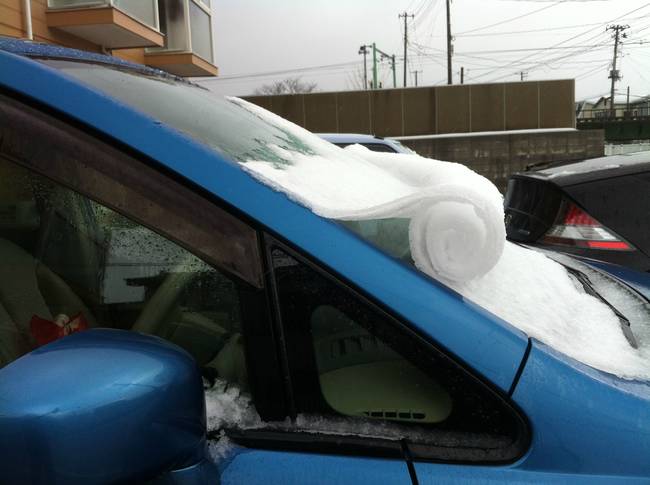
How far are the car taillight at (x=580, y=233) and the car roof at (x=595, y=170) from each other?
0.61 ft

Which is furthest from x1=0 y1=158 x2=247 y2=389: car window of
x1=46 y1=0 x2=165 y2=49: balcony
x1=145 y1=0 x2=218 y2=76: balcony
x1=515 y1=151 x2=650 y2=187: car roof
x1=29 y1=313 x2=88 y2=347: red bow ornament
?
x1=145 y1=0 x2=218 y2=76: balcony

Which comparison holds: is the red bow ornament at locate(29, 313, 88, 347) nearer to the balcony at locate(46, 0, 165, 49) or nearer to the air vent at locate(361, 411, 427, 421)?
the air vent at locate(361, 411, 427, 421)

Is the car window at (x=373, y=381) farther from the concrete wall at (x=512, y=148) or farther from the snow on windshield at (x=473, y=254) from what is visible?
the concrete wall at (x=512, y=148)

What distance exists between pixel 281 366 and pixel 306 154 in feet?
2.27

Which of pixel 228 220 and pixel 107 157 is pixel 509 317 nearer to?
pixel 228 220

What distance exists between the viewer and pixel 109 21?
9.12m

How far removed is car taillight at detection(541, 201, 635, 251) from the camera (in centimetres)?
329

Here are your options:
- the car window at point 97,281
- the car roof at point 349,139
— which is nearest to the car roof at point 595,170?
the car window at point 97,281

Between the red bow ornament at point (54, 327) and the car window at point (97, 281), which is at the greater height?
the car window at point (97, 281)

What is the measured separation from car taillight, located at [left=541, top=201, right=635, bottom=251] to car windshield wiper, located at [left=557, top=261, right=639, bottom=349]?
1433mm

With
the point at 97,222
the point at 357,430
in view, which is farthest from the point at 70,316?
the point at 357,430

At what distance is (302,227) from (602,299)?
1106 millimetres

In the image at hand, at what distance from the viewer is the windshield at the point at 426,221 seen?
3.56 ft

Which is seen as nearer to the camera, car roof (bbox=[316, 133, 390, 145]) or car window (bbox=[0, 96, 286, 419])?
car window (bbox=[0, 96, 286, 419])
